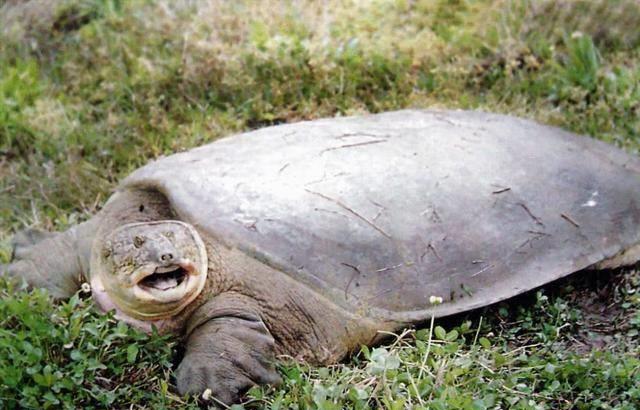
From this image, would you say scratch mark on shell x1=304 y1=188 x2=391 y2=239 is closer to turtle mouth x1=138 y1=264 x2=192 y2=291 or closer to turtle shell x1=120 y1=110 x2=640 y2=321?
turtle shell x1=120 y1=110 x2=640 y2=321

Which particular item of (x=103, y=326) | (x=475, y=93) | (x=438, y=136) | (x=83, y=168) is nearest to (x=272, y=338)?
(x=103, y=326)

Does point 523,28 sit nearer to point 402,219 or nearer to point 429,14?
point 429,14

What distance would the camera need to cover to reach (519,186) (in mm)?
3098

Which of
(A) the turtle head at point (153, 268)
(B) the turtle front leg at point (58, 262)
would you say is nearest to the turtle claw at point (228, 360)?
(A) the turtle head at point (153, 268)

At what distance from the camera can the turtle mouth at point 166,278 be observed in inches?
106

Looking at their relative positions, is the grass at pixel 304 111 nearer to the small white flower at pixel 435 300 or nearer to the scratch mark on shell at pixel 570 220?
the small white flower at pixel 435 300

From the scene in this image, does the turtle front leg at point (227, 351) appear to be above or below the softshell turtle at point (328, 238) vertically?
below

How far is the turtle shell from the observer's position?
283 cm

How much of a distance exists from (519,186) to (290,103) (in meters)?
1.65

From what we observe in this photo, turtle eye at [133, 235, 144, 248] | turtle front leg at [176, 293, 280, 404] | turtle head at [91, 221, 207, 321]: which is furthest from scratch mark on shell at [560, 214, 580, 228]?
turtle eye at [133, 235, 144, 248]

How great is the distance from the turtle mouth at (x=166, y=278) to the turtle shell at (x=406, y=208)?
17 cm

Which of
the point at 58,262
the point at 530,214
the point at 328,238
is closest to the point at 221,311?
the point at 328,238

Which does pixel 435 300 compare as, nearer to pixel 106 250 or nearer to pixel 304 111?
pixel 106 250

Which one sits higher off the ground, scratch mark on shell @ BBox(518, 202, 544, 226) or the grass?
scratch mark on shell @ BBox(518, 202, 544, 226)
